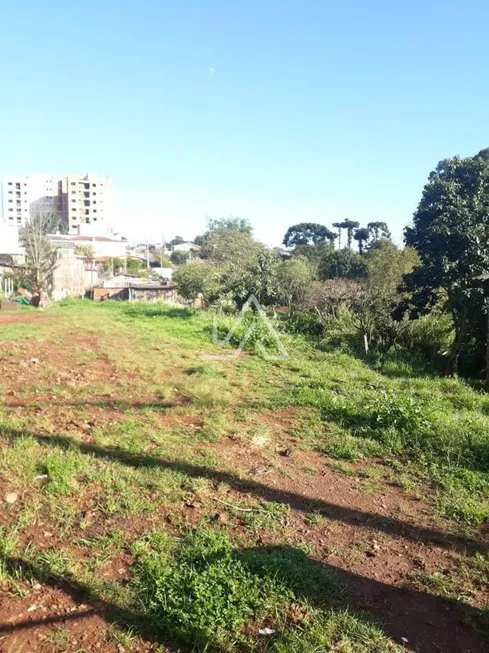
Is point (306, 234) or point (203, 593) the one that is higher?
point (306, 234)

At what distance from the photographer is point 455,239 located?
8164mm

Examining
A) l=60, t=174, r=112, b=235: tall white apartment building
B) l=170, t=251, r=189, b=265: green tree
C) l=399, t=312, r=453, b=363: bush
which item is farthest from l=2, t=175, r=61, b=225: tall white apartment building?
l=399, t=312, r=453, b=363: bush

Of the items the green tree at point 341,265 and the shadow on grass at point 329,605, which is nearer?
the shadow on grass at point 329,605

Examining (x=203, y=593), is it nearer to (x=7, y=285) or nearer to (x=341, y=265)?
(x=7, y=285)

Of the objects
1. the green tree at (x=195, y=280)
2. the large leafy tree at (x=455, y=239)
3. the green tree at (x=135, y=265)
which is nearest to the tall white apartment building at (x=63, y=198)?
the green tree at (x=135, y=265)

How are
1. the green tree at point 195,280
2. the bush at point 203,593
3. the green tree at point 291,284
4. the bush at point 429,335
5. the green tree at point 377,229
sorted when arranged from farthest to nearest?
the green tree at point 377,229 → the green tree at point 195,280 → the green tree at point 291,284 → the bush at point 429,335 → the bush at point 203,593

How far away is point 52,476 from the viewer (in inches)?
127

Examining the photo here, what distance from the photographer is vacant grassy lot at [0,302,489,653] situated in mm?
2047

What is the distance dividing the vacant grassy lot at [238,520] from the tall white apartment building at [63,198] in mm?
74983

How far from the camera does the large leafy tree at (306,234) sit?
53691mm

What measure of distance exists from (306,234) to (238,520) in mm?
54593

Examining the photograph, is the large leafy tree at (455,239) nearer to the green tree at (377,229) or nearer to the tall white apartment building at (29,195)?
the green tree at (377,229)

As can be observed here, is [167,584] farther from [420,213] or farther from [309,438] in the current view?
[420,213]

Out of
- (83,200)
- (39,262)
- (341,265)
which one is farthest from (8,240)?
(83,200)
